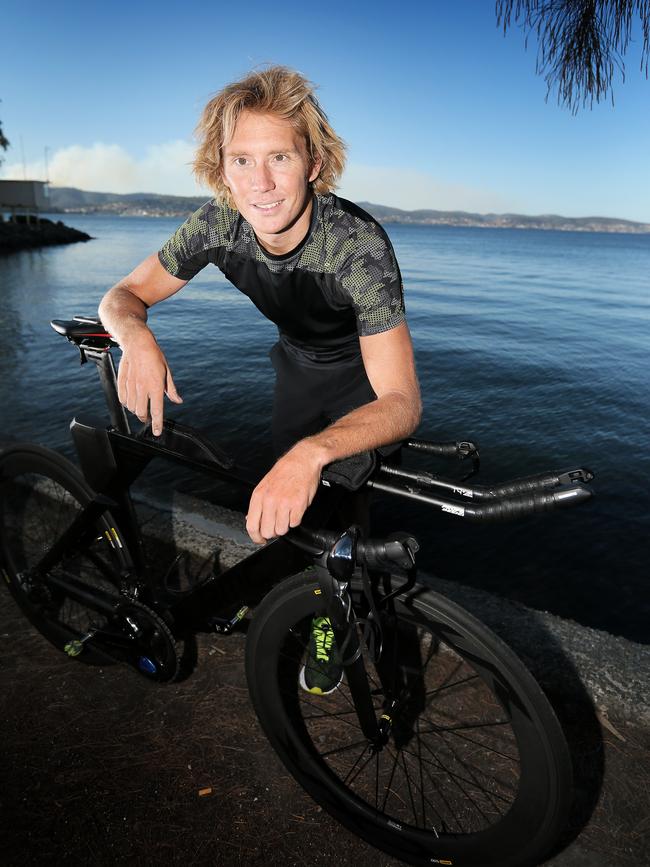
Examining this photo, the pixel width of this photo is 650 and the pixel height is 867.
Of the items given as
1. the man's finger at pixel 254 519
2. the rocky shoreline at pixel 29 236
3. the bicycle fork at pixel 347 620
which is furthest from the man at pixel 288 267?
the rocky shoreline at pixel 29 236

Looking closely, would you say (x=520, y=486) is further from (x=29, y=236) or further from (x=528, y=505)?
(x=29, y=236)

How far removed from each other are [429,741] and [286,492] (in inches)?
67.7

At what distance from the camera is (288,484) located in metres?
1.61

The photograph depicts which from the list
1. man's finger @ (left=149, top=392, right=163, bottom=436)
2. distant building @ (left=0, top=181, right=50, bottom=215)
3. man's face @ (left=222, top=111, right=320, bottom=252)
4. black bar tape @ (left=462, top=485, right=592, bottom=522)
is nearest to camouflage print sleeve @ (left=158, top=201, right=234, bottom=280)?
man's face @ (left=222, top=111, right=320, bottom=252)

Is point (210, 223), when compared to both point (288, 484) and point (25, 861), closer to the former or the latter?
point (288, 484)

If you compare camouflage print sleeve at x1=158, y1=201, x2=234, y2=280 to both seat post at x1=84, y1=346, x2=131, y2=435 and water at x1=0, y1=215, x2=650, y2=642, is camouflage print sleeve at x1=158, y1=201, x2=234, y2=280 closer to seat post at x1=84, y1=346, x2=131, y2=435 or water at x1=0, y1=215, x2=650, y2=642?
seat post at x1=84, y1=346, x2=131, y2=435

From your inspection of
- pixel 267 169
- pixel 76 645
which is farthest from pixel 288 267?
pixel 76 645

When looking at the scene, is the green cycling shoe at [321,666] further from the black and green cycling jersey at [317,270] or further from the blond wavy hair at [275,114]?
the blond wavy hair at [275,114]

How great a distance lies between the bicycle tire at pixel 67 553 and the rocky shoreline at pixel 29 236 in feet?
180

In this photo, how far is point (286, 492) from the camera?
5.26 feet

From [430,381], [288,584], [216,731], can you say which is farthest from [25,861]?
[430,381]

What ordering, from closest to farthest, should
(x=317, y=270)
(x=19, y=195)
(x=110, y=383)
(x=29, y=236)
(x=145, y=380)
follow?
1. (x=145, y=380)
2. (x=317, y=270)
3. (x=110, y=383)
4. (x=29, y=236)
5. (x=19, y=195)

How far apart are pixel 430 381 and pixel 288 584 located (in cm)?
1055

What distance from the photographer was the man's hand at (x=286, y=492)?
1.60 m
